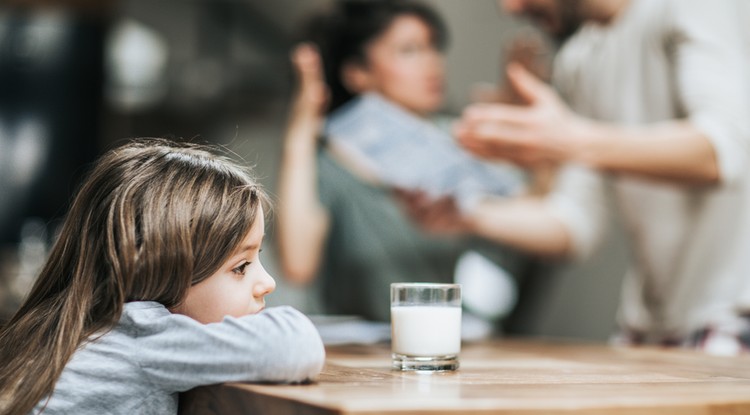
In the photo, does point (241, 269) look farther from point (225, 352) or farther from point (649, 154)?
point (649, 154)

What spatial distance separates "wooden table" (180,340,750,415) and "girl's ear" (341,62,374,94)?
1.52 meters

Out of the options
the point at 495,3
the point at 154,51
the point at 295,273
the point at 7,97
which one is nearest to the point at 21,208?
the point at 7,97

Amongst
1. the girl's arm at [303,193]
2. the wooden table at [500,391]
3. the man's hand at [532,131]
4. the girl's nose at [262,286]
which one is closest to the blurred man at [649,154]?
the man's hand at [532,131]

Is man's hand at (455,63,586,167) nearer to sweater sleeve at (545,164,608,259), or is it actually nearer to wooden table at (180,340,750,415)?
sweater sleeve at (545,164,608,259)

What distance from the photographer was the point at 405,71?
2.74 m

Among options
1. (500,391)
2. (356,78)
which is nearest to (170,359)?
(500,391)

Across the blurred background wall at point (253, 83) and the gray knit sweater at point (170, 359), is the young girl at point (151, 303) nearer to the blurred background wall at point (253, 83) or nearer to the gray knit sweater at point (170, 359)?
the gray knit sweater at point (170, 359)

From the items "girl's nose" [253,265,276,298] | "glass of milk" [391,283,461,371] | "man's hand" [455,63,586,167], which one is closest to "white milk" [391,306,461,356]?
"glass of milk" [391,283,461,371]

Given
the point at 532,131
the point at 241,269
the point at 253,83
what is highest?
the point at 253,83

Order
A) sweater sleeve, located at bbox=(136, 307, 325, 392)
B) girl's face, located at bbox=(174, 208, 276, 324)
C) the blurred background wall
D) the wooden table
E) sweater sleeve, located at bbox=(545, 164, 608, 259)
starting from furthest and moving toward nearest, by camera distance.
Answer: the blurred background wall
sweater sleeve, located at bbox=(545, 164, 608, 259)
girl's face, located at bbox=(174, 208, 276, 324)
sweater sleeve, located at bbox=(136, 307, 325, 392)
the wooden table

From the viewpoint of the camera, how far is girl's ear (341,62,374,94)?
2676 millimetres

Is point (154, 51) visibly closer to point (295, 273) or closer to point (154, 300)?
point (295, 273)

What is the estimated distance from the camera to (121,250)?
0.92 m

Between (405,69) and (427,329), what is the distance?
179 centimetres
